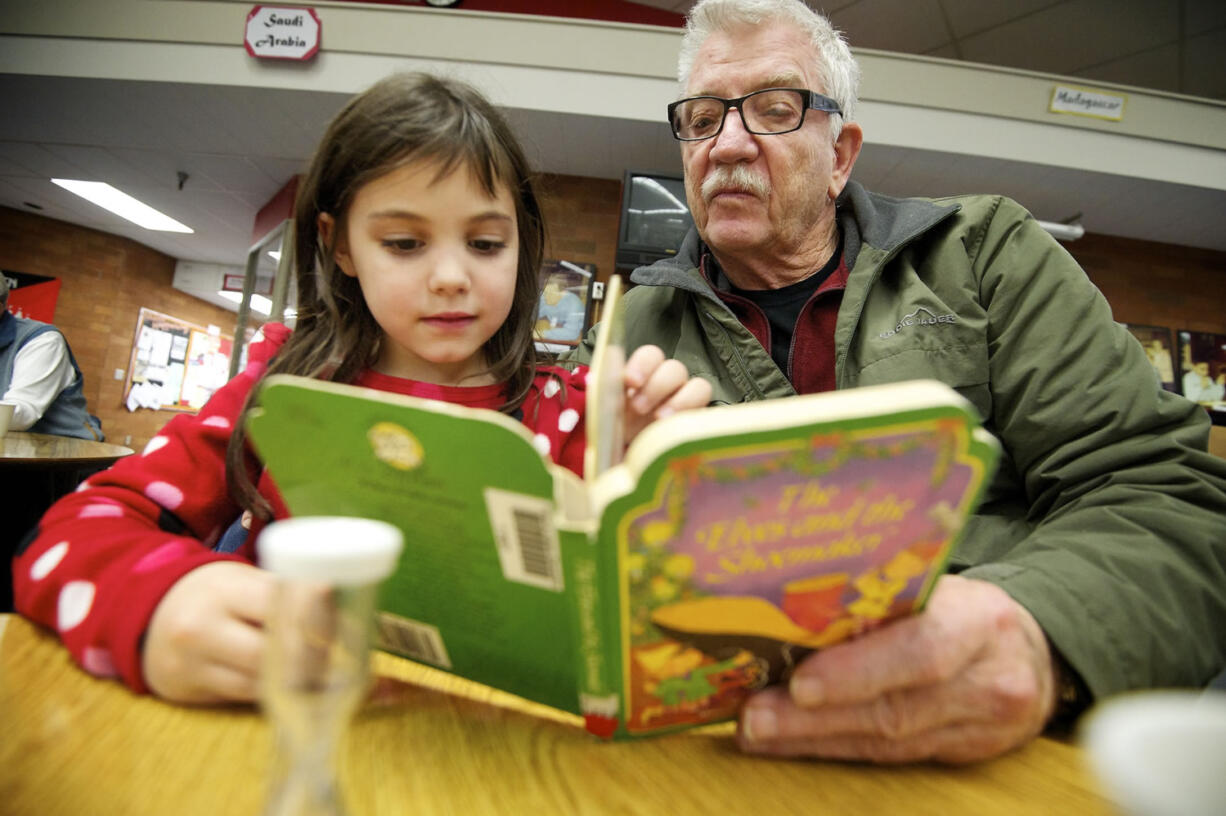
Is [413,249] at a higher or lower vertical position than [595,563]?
higher

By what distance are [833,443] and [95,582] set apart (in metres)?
0.65

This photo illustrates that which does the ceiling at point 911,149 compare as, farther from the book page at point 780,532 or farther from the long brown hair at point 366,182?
the book page at point 780,532

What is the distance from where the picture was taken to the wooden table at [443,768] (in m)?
0.39

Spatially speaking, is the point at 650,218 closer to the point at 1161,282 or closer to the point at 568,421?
the point at 568,421

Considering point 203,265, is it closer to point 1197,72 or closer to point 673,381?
point 673,381

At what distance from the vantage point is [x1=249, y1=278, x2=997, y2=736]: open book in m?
0.39

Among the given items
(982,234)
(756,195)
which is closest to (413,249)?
(756,195)

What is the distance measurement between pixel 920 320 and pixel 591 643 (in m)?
1.02

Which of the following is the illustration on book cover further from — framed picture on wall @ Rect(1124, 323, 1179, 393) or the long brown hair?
framed picture on wall @ Rect(1124, 323, 1179, 393)

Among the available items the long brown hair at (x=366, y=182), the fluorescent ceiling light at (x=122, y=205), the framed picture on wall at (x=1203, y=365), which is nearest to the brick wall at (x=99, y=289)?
the fluorescent ceiling light at (x=122, y=205)

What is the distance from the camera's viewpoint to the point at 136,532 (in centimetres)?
61

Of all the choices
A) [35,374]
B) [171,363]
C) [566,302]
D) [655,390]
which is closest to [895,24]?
[566,302]

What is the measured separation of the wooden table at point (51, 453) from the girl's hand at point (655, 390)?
2.00 m

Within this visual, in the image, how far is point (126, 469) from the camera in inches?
29.1
